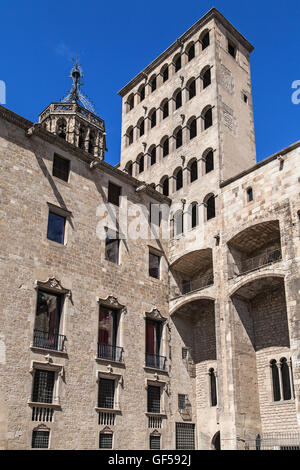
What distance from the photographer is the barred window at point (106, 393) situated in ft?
75.0

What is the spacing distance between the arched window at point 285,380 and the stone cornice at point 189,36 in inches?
876

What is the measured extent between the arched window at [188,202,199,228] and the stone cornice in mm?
12898

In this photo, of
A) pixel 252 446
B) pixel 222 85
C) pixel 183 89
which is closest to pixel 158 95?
pixel 183 89

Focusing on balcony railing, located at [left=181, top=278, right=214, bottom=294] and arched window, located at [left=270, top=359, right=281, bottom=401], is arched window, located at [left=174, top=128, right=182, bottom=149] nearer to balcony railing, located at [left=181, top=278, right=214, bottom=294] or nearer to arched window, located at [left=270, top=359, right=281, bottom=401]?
balcony railing, located at [left=181, top=278, right=214, bottom=294]

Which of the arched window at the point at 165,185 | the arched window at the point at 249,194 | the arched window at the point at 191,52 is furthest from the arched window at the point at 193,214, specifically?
the arched window at the point at 191,52

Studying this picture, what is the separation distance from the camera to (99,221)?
84.7 feet

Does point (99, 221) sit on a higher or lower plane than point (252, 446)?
higher

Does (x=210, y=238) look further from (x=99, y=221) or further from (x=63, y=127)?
(x=63, y=127)

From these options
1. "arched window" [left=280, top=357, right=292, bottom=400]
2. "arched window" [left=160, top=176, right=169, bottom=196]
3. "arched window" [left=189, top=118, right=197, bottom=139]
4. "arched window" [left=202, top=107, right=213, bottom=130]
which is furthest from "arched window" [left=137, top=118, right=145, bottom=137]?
"arched window" [left=280, top=357, right=292, bottom=400]

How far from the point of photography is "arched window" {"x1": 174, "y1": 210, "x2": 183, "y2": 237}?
96.6ft

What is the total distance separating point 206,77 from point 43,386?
2137cm

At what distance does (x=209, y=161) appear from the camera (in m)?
29.8

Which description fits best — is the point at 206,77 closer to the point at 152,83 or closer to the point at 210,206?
the point at 152,83

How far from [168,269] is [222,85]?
1187 centimetres
